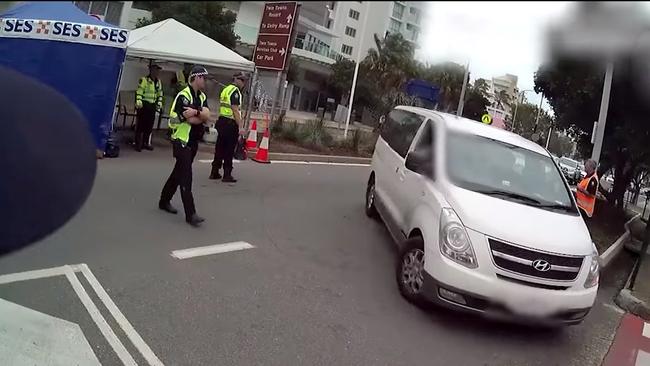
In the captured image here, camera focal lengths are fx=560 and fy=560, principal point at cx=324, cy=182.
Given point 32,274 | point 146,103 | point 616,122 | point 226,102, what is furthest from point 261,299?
point 616,122

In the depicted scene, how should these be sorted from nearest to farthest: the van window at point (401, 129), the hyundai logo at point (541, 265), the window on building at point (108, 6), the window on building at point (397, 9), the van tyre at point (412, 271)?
the window on building at point (108, 6), the window on building at point (397, 9), the hyundai logo at point (541, 265), the van tyre at point (412, 271), the van window at point (401, 129)

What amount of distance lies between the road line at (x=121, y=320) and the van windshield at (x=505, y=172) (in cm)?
310

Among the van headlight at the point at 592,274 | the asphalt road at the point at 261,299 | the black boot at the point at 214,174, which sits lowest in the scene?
the asphalt road at the point at 261,299

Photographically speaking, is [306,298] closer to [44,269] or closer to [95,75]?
[44,269]

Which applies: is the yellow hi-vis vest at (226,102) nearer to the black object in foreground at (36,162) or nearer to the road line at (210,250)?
the road line at (210,250)

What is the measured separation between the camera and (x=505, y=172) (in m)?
5.63

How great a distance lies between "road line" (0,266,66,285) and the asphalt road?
0.08 m

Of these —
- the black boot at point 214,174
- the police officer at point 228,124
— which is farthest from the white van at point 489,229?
the black boot at point 214,174

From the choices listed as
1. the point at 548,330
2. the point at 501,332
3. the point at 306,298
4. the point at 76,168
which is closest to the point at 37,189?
the point at 76,168

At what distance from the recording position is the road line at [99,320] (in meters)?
3.51

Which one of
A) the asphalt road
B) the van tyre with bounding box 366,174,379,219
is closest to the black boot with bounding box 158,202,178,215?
the asphalt road

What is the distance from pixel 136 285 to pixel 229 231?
6.70ft

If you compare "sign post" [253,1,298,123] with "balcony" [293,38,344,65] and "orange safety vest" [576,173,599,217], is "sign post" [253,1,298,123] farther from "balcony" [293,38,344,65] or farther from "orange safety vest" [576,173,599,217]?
"orange safety vest" [576,173,599,217]

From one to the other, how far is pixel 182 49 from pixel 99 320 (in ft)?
27.7
